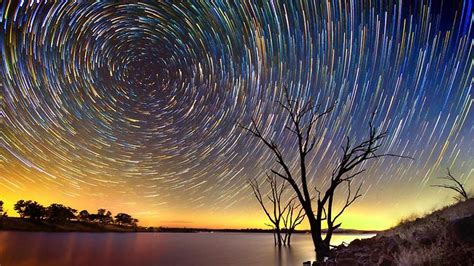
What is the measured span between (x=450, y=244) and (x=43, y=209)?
17393cm

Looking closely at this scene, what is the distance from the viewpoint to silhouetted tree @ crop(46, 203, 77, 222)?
153875 mm

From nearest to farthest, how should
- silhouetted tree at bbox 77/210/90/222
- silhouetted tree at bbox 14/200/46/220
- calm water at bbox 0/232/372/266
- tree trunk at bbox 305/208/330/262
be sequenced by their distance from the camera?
1. tree trunk at bbox 305/208/330/262
2. calm water at bbox 0/232/372/266
3. silhouetted tree at bbox 14/200/46/220
4. silhouetted tree at bbox 77/210/90/222

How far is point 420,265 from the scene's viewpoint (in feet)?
22.9

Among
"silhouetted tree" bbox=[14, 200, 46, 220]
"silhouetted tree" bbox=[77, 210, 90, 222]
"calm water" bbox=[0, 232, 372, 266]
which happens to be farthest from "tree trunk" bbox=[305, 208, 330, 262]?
"silhouetted tree" bbox=[77, 210, 90, 222]

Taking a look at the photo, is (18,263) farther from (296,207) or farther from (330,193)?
(296,207)

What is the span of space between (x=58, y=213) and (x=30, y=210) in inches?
464

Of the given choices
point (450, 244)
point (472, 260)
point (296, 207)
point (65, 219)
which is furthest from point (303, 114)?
point (65, 219)

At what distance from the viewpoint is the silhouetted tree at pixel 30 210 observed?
147 meters

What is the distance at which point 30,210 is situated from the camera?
480 ft

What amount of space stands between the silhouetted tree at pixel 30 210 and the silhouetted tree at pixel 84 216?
34.4 m

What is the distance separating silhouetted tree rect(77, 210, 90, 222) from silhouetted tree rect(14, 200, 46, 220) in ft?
113

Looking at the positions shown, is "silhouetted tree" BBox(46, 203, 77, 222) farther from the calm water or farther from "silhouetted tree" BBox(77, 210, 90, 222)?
the calm water

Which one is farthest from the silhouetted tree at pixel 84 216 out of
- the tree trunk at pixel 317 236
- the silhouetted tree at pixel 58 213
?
the tree trunk at pixel 317 236

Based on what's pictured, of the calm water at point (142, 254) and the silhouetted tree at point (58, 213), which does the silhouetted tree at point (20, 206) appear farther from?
the calm water at point (142, 254)
